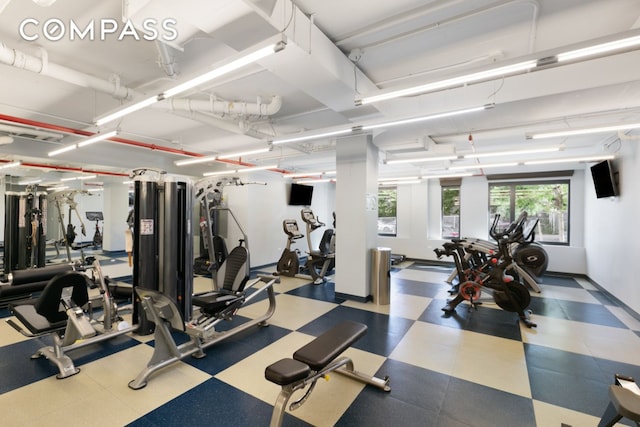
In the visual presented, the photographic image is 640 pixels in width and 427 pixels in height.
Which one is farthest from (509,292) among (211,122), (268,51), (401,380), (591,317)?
(211,122)

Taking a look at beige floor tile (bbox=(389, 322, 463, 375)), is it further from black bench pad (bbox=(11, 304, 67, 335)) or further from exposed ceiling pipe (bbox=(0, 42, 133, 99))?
exposed ceiling pipe (bbox=(0, 42, 133, 99))

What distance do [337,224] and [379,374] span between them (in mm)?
2771

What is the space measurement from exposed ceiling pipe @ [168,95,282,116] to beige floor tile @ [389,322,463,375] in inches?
131

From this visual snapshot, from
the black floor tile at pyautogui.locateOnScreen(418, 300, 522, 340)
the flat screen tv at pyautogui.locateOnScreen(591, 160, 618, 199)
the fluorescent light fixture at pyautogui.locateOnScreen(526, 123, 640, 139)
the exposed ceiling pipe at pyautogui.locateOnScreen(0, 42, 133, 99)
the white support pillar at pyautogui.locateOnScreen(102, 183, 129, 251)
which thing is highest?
the exposed ceiling pipe at pyautogui.locateOnScreen(0, 42, 133, 99)

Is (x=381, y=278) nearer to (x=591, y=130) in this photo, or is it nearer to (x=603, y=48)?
(x=591, y=130)

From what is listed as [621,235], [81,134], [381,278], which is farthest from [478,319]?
[81,134]

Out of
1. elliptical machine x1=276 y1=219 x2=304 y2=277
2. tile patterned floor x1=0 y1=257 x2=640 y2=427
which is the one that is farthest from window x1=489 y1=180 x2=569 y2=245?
elliptical machine x1=276 y1=219 x2=304 y2=277

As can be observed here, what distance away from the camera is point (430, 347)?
10.7ft

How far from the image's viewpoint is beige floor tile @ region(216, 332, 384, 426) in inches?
85.7

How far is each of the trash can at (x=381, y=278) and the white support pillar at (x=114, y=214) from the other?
6.20m

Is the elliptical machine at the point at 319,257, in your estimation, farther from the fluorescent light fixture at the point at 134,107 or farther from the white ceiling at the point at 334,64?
the fluorescent light fixture at the point at 134,107

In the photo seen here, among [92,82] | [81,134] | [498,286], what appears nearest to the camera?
[92,82]

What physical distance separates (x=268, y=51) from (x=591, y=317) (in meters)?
5.56

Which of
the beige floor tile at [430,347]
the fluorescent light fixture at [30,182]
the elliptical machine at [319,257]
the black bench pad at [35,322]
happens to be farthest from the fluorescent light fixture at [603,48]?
the fluorescent light fixture at [30,182]
